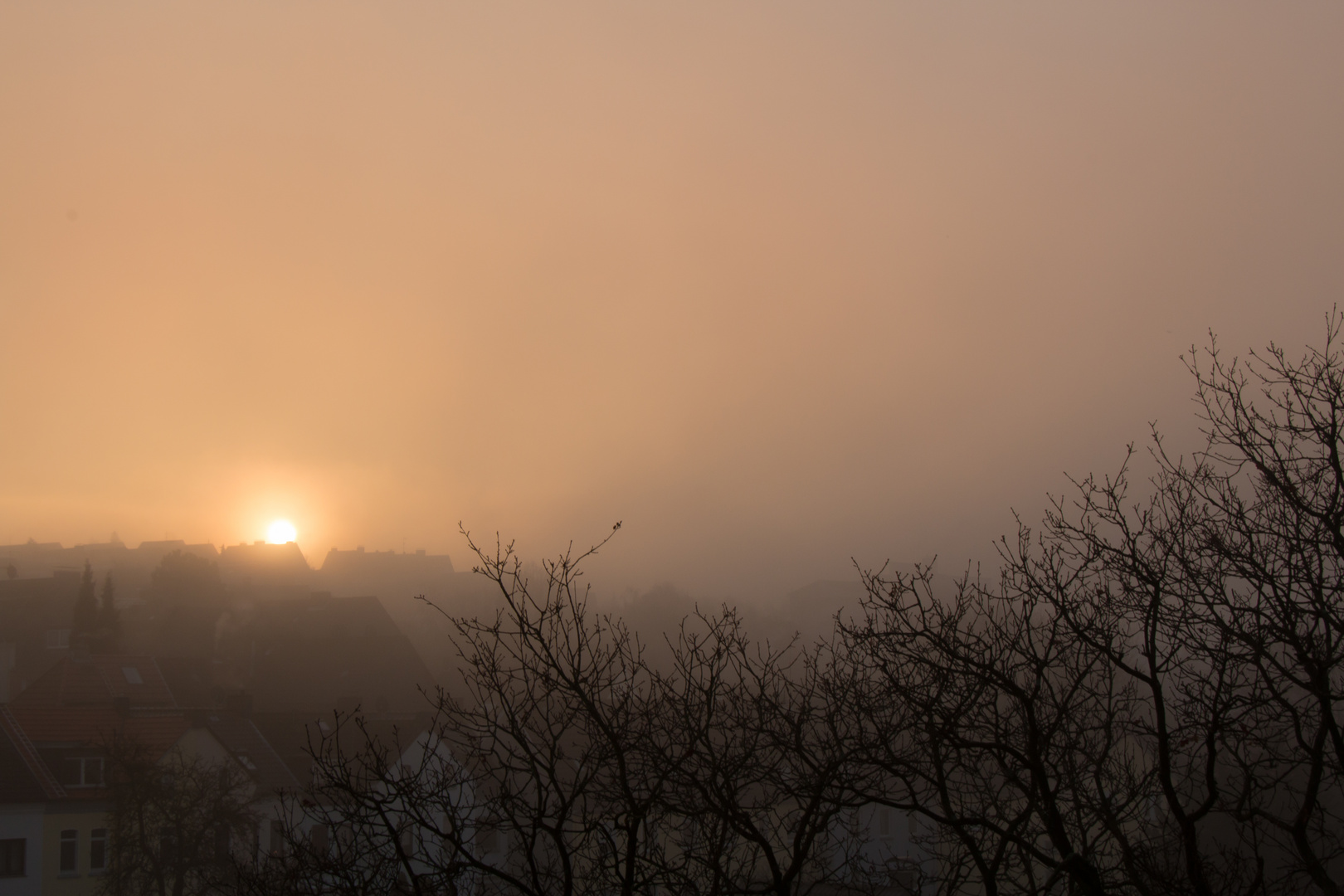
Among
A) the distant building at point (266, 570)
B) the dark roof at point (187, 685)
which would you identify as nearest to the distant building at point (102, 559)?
the distant building at point (266, 570)

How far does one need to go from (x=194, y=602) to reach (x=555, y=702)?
67.3 metres

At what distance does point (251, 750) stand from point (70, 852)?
7030mm

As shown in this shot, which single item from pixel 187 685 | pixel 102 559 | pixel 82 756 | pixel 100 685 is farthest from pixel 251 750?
pixel 102 559

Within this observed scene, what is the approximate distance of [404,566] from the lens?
3595 inches

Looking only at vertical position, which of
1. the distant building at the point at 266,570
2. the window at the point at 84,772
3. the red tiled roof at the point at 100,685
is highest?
the distant building at the point at 266,570

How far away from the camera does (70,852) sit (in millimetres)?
29766

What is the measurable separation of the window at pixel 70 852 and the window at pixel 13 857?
3.16 ft

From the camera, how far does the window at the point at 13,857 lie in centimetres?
2877

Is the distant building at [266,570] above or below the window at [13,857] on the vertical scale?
above

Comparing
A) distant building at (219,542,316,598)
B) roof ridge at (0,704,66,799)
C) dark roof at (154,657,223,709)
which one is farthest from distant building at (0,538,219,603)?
roof ridge at (0,704,66,799)

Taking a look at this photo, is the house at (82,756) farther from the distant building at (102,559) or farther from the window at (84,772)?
the distant building at (102,559)

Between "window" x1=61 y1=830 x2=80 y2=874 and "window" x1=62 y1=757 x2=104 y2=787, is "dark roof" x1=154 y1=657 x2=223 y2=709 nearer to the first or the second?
"window" x1=62 y1=757 x2=104 y2=787

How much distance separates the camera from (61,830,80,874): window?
97.2 ft

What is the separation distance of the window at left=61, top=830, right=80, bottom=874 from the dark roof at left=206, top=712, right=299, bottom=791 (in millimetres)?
5020
